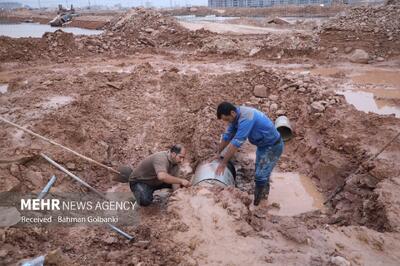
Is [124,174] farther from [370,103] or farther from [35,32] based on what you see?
[35,32]

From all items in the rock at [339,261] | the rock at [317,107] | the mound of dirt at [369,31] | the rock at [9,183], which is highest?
the mound of dirt at [369,31]

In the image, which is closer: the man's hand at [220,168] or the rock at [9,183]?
the rock at [9,183]

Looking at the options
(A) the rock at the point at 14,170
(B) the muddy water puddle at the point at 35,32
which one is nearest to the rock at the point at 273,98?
(A) the rock at the point at 14,170

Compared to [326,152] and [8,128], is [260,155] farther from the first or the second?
[8,128]

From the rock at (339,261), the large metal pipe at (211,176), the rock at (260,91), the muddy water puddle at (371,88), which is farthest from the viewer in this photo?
the muddy water puddle at (371,88)

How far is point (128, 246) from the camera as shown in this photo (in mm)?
4184

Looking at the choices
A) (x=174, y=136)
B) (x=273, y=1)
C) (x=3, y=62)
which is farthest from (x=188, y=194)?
(x=273, y=1)

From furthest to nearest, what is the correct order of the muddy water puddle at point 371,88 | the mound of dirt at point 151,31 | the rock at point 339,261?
the mound of dirt at point 151,31, the muddy water puddle at point 371,88, the rock at point 339,261

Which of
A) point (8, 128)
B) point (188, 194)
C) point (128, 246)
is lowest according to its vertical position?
point (128, 246)

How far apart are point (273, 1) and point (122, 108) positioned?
51.4 metres

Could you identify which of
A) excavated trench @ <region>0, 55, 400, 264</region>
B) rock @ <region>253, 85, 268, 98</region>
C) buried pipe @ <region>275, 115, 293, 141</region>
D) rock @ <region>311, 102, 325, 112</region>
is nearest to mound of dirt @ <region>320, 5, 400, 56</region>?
excavated trench @ <region>0, 55, 400, 264</region>

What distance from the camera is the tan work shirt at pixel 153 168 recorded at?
496 centimetres

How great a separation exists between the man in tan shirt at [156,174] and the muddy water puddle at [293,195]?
1880 millimetres

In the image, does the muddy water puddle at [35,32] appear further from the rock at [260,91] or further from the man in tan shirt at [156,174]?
the man in tan shirt at [156,174]
